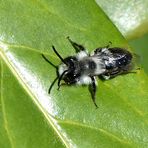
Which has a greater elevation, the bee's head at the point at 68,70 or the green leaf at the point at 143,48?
the bee's head at the point at 68,70

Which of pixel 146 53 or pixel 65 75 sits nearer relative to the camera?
pixel 65 75

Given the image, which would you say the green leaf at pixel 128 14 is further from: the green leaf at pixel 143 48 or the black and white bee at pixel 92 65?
the green leaf at pixel 143 48

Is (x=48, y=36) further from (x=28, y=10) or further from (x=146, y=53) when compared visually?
(x=146, y=53)

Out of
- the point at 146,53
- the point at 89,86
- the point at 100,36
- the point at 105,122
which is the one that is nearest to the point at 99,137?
the point at 105,122

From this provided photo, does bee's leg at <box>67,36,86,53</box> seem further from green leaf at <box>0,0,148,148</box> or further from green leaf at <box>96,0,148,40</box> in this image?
green leaf at <box>96,0,148,40</box>

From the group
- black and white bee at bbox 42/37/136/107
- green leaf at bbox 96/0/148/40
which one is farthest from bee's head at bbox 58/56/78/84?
green leaf at bbox 96/0/148/40

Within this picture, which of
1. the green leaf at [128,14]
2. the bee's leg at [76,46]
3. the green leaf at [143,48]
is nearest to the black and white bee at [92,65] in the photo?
the bee's leg at [76,46]
